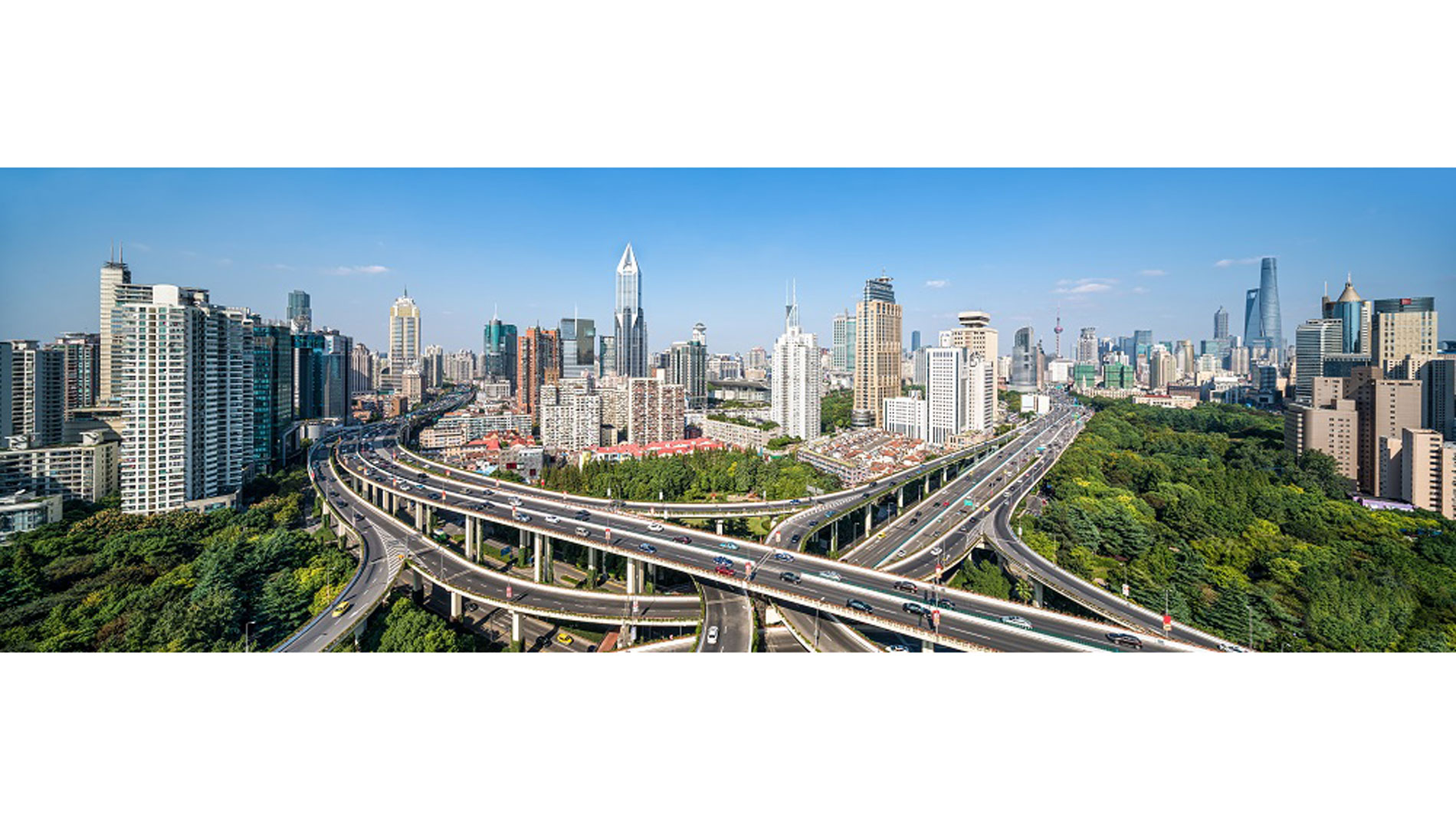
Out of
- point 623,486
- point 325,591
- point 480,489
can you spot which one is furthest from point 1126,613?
point 480,489

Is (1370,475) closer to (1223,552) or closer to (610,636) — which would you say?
(1223,552)

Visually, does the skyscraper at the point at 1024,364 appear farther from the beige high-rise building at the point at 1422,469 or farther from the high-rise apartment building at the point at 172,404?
the high-rise apartment building at the point at 172,404

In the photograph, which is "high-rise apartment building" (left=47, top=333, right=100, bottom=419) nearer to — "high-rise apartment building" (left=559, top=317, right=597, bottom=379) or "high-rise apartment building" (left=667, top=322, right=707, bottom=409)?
"high-rise apartment building" (left=559, top=317, right=597, bottom=379)

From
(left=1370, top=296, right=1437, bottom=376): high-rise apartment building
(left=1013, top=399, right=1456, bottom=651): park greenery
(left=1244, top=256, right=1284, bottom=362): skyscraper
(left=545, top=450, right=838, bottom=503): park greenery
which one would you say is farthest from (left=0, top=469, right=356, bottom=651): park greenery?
(left=1244, top=256, right=1284, bottom=362): skyscraper

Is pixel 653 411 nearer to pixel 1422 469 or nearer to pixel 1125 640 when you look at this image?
pixel 1125 640

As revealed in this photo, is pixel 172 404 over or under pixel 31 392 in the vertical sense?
under

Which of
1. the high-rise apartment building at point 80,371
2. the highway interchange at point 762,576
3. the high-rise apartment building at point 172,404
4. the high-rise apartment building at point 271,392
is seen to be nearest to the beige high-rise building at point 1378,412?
the highway interchange at point 762,576

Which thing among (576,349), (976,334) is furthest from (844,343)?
(576,349)
